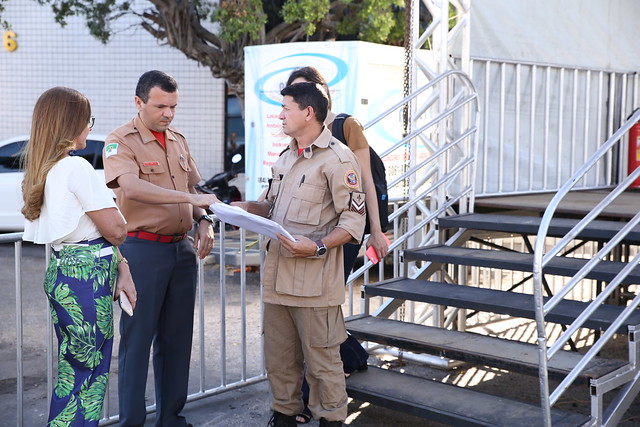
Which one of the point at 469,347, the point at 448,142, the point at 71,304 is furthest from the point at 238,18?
the point at 71,304

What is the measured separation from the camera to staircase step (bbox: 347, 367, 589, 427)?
3980 mm

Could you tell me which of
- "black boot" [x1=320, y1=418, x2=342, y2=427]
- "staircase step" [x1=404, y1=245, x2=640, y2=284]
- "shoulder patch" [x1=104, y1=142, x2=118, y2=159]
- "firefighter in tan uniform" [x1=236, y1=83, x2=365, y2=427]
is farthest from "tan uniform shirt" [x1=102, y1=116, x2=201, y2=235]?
"staircase step" [x1=404, y1=245, x2=640, y2=284]

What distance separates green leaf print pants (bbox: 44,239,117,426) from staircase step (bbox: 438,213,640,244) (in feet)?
9.76

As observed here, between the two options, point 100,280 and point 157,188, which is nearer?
point 100,280

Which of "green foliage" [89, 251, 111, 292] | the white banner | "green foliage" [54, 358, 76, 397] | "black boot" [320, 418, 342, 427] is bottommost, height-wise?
"black boot" [320, 418, 342, 427]

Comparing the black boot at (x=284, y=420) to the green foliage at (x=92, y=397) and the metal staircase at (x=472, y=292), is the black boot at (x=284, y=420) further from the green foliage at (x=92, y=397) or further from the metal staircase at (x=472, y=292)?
the green foliage at (x=92, y=397)

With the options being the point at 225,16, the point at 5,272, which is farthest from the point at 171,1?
the point at 5,272

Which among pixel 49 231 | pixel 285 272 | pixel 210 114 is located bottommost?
pixel 285 272

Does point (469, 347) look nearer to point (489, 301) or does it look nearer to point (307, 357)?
point (489, 301)

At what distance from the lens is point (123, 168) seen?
3.94 m

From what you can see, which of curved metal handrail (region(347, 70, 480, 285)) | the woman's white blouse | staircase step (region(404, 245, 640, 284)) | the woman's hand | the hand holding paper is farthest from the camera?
curved metal handrail (region(347, 70, 480, 285))

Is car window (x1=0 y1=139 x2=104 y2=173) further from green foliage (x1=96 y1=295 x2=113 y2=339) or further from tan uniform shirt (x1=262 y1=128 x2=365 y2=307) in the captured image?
green foliage (x1=96 y1=295 x2=113 y2=339)

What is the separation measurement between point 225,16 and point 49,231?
9.82 metres

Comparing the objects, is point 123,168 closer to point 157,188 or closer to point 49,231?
point 157,188
